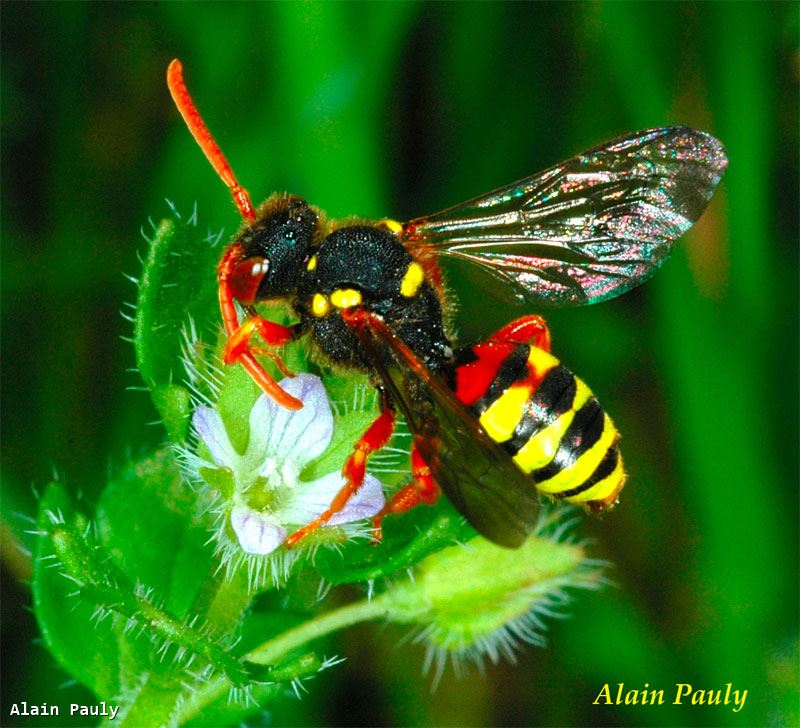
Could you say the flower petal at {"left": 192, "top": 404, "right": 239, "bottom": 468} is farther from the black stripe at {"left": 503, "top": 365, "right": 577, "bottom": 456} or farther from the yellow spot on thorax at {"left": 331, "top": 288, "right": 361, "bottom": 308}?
the black stripe at {"left": 503, "top": 365, "right": 577, "bottom": 456}

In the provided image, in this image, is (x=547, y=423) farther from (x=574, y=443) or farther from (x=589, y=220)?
(x=589, y=220)

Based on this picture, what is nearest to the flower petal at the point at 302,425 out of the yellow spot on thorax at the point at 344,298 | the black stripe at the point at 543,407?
the yellow spot on thorax at the point at 344,298

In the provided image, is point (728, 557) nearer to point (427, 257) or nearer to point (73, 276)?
point (427, 257)

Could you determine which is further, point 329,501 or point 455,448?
point 329,501

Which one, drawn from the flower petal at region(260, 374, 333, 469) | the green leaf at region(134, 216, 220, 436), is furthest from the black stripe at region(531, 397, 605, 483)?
the green leaf at region(134, 216, 220, 436)

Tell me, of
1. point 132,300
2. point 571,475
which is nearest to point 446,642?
point 571,475

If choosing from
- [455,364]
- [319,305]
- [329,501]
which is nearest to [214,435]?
[329,501]
